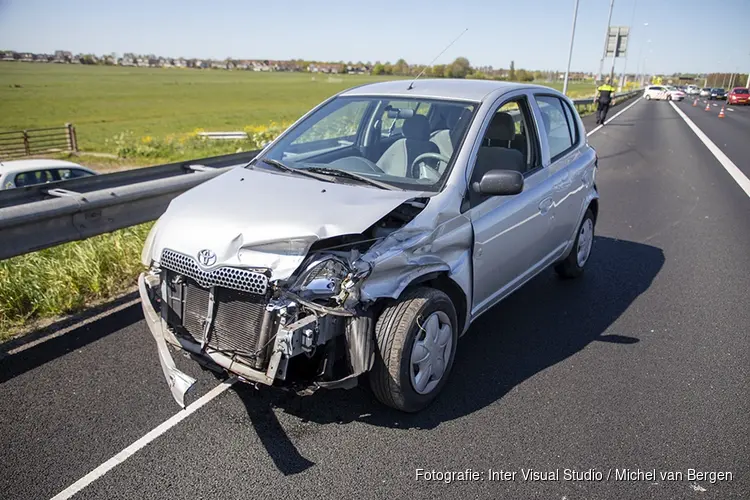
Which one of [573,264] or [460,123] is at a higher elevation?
[460,123]

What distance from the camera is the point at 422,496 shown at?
2.82 meters

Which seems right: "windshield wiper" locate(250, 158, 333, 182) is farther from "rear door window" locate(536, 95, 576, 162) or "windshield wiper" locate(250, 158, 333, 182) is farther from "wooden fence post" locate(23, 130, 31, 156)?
"wooden fence post" locate(23, 130, 31, 156)

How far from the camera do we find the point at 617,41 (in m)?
38.1

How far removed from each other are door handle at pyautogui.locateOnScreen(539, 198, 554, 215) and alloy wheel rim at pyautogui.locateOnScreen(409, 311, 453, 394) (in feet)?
4.84

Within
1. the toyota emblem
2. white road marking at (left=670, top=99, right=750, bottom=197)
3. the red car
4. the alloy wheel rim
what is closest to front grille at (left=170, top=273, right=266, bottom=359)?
the toyota emblem

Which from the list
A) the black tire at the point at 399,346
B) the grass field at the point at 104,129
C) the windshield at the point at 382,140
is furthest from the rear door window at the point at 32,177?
the black tire at the point at 399,346

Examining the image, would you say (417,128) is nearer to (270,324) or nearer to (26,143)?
(270,324)

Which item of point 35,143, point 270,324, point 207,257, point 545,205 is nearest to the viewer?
point 270,324

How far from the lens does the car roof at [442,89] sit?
14.1ft

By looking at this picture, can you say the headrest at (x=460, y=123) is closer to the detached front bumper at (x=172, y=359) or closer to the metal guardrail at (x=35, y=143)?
the detached front bumper at (x=172, y=359)

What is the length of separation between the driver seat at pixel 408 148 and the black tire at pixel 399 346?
1003mm

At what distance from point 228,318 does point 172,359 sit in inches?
14.8

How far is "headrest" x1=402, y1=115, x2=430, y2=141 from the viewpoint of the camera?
4.18 m

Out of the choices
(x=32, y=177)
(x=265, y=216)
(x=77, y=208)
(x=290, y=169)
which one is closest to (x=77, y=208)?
(x=77, y=208)
